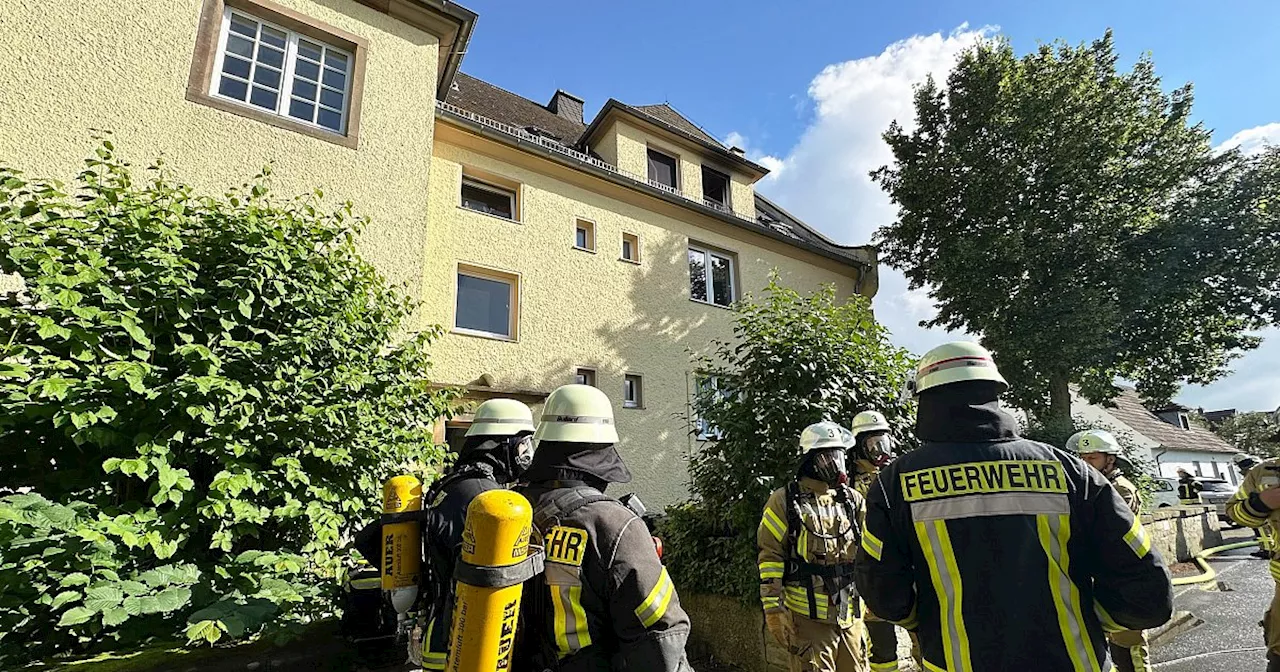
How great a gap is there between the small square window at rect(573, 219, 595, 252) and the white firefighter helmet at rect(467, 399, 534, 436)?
7349 mm

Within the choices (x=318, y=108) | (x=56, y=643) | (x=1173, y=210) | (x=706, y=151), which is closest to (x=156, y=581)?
(x=56, y=643)

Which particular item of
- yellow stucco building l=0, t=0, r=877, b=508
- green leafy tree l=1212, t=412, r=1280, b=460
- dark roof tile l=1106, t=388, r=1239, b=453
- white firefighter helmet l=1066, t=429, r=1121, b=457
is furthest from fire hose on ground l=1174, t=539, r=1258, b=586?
green leafy tree l=1212, t=412, r=1280, b=460

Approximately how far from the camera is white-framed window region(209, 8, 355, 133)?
7250 mm

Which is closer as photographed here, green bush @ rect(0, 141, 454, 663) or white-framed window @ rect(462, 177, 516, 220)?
green bush @ rect(0, 141, 454, 663)

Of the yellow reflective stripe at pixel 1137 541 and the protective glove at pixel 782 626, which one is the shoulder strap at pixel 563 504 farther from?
the protective glove at pixel 782 626

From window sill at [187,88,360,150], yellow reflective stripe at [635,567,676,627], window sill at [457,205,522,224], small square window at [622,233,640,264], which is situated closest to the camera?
yellow reflective stripe at [635,567,676,627]

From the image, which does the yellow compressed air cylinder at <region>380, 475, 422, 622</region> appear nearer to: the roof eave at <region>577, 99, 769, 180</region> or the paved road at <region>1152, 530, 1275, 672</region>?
the paved road at <region>1152, 530, 1275, 672</region>

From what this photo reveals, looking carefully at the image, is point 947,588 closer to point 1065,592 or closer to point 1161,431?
point 1065,592

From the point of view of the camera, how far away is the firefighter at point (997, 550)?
1.87 m

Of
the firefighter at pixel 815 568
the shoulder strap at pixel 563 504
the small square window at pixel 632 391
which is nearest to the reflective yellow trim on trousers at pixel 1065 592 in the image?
the shoulder strap at pixel 563 504

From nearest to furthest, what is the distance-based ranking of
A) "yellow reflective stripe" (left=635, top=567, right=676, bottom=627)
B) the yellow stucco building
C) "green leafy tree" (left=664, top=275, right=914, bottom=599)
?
"yellow reflective stripe" (left=635, top=567, right=676, bottom=627) < "green leafy tree" (left=664, top=275, right=914, bottom=599) < the yellow stucco building

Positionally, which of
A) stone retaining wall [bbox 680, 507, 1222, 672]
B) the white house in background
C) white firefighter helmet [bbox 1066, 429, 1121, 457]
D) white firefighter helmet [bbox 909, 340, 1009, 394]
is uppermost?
the white house in background

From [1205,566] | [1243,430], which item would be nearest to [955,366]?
[1205,566]

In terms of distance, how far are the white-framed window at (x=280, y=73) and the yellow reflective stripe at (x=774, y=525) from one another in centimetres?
737
